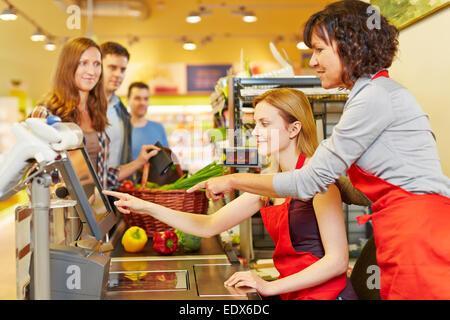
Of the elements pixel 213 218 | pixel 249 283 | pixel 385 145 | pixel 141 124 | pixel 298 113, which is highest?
pixel 141 124

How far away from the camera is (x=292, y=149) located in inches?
68.8

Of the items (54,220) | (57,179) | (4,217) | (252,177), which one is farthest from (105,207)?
(4,217)

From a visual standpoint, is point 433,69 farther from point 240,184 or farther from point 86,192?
point 86,192

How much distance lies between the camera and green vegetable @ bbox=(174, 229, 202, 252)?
201 centimetres

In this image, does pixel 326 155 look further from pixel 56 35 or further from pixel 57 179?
pixel 56 35

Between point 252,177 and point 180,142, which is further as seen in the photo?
point 180,142

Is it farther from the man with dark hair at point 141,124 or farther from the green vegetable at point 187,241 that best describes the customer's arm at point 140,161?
the man with dark hair at point 141,124

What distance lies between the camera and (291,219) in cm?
164

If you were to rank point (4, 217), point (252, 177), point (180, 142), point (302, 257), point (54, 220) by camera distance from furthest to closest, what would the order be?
point (180, 142)
point (4, 217)
point (302, 257)
point (252, 177)
point (54, 220)

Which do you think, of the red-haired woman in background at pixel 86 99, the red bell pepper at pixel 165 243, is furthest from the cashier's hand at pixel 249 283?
the red-haired woman in background at pixel 86 99

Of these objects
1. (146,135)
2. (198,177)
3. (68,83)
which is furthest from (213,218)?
(146,135)

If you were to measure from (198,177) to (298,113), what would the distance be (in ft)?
2.53

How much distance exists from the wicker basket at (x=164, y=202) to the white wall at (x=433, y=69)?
1.08 m

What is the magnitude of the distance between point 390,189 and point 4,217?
8.44m
